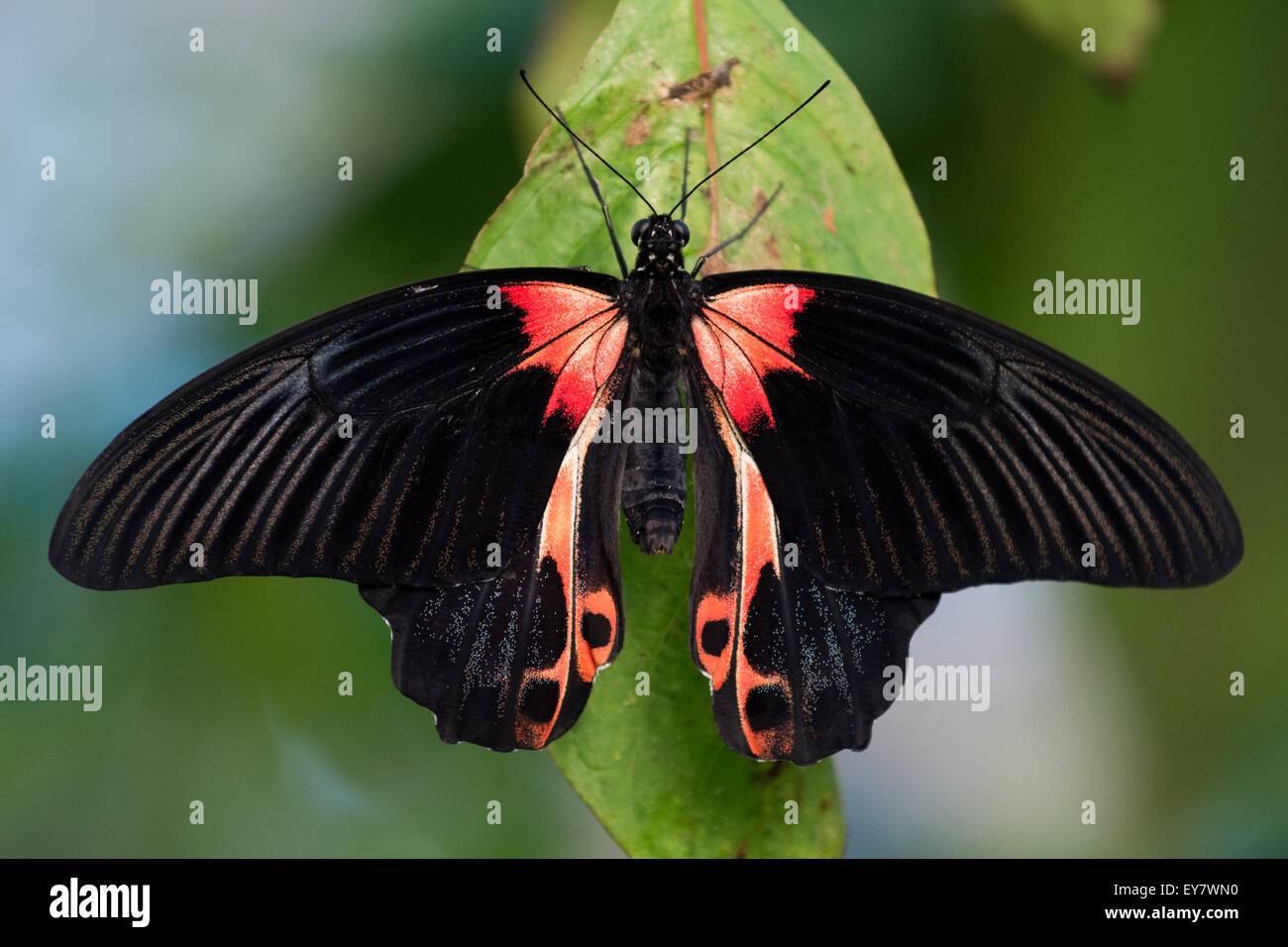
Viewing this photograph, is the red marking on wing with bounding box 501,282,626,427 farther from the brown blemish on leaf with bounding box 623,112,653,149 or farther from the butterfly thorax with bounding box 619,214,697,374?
the brown blemish on leaf with bounding box 623,112,653,149

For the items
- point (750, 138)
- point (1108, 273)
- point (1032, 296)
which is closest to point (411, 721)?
point (750, 138)

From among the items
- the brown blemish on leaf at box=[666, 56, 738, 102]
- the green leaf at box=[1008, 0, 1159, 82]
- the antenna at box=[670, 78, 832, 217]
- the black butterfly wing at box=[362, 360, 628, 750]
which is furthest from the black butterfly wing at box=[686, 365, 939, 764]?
the green leaf at box=[1008, 0, 1159, 82]

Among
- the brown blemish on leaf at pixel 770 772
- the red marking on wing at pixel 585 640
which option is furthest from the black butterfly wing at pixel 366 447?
the brown blemish on leaf at pixel 770 772

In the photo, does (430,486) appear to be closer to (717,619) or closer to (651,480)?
→ (651,480)

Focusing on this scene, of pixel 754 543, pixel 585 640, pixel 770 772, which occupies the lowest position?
pixel 770 772

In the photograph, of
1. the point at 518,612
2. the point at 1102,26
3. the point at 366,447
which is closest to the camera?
the point at 366,447

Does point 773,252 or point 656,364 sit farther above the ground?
point 773,252

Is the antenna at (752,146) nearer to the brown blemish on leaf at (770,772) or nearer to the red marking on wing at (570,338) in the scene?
the red marking on wing at (570,338)

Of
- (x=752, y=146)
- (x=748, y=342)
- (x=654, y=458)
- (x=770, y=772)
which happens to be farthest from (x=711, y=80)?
(x=770, y=772)
